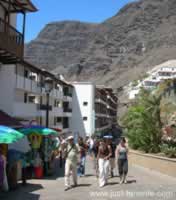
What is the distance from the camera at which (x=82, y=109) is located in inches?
2633

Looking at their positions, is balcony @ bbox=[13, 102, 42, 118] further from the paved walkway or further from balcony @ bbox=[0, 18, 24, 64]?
the paved walkway

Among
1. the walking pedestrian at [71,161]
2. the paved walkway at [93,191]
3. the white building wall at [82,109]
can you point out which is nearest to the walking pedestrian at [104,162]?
the paved walkway at [93,191]

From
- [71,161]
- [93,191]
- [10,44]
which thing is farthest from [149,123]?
[93,191]

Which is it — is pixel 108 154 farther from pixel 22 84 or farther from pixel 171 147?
pixel 22 84

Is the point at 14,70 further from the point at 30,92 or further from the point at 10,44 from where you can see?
the point at 30,92

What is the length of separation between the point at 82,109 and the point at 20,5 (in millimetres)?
46822

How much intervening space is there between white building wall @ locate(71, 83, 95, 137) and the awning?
44738 mm

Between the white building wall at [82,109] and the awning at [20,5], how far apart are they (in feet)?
147

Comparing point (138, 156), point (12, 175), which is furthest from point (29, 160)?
point (138, 156)

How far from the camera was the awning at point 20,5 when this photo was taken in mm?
20359

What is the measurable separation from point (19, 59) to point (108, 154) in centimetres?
891

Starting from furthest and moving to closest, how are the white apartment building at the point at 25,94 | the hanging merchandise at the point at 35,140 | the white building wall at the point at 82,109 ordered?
the white building wall at the point at 82,109
the white apartment building at the point at 25,94
the hanging merchandise at the point at 35,140

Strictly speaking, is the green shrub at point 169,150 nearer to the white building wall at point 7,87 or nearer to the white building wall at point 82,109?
the white building wall at point 7,87

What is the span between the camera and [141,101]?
Result: 23.3 meters
